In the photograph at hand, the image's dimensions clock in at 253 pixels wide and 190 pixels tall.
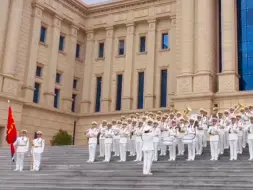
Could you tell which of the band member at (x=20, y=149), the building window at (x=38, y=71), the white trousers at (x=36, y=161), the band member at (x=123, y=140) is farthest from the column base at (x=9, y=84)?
the band member at (x=123, y=140)

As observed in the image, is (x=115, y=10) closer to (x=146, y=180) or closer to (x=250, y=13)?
(x=250, y=13)

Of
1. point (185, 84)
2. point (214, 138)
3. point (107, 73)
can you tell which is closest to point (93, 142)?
point (214, 138)

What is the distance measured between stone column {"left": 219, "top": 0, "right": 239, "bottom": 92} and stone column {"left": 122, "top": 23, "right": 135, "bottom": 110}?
821cm

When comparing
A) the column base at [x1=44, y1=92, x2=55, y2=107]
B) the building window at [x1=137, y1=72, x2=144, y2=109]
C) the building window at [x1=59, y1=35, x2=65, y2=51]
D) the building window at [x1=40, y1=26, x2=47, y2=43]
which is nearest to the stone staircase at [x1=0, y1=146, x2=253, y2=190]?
the column base at [x1=44, y1=92, x2=55, y2=107]

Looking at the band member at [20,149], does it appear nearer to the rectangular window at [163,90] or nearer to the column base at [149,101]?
the column base at [149,101]

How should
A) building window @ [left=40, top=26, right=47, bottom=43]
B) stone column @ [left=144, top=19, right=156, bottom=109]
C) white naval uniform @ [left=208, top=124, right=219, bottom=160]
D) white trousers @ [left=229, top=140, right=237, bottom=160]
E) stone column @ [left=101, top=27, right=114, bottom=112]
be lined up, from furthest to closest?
stone column @ [left=101, top=27, right=114, bottom=112]
building window @ [left=40, top=26, right=47, bottom=43]
stone column @ [left=144, top=19, right=156, bottom=109]
white naval uniform @ [left=208, top=124, right=219, bottom=160]
white trousers @ [left=229, top=140, right=237, bottom=160]

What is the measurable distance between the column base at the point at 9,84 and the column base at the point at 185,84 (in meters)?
10.3

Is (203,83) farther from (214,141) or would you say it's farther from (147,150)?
(147,150)

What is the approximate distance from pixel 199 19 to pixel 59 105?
12198mm

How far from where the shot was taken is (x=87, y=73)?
31484mm

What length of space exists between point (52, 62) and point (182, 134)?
1657 cm

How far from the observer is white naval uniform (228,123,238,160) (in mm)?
13172

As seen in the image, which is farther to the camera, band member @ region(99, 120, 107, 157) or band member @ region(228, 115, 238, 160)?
band member @ region(99, 120, 107, 157)

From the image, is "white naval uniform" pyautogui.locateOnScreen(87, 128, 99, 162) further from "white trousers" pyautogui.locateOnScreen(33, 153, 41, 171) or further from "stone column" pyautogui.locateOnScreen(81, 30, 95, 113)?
"stone column" pyautogui.locateOnScreen(81, 30, 95, 113)
